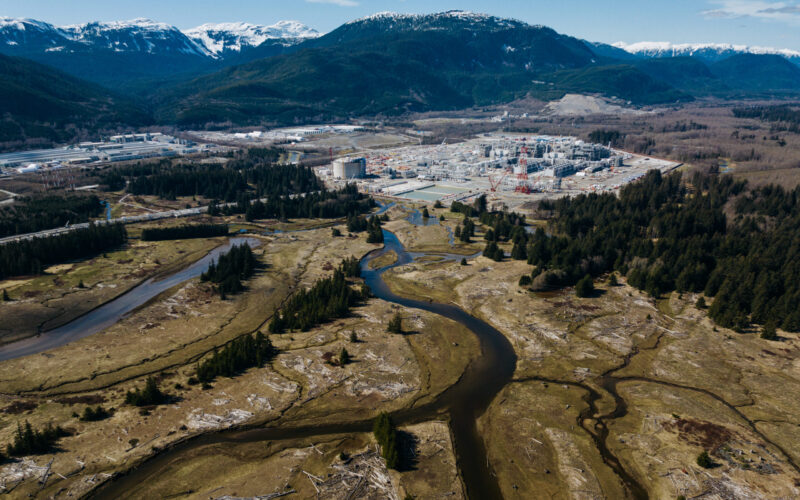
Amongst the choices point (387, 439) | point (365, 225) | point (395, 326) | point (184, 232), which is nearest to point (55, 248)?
point (184, 232)

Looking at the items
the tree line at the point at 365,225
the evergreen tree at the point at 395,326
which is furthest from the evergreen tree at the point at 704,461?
the tree line at the point at 365,225

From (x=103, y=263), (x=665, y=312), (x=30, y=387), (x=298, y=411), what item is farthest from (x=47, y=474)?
(x=665, y=312)

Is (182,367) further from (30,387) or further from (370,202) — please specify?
(370,202)

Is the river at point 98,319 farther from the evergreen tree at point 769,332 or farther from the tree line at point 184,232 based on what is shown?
the evergreen tree at point 769,332

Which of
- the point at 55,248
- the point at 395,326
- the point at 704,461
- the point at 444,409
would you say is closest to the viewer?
the point at 704,461

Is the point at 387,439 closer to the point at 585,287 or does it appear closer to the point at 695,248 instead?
the point at 585,287

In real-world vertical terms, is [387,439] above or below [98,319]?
below
